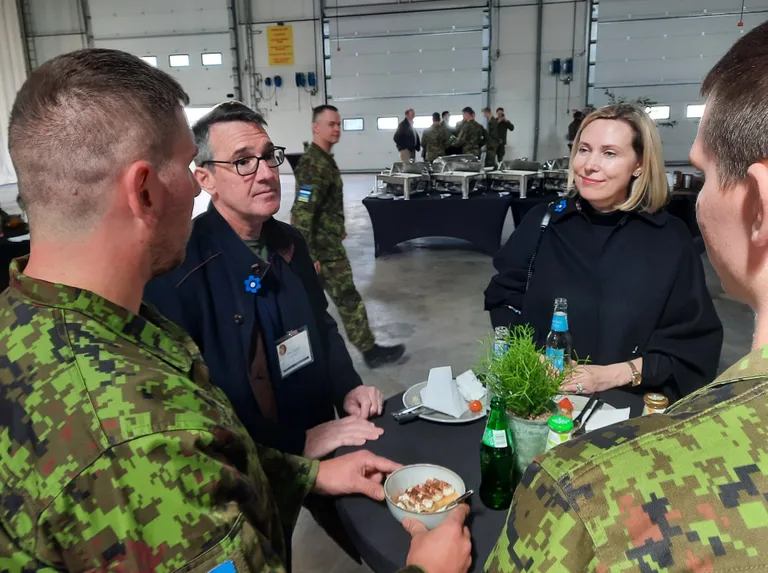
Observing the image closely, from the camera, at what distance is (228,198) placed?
171cm

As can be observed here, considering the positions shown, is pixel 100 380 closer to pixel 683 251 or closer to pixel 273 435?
pixel 273 435

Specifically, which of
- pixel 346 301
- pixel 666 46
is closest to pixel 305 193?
pixel 346 301

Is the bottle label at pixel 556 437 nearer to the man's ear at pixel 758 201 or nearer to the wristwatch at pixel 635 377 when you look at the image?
the man's ear at pixel 758 201

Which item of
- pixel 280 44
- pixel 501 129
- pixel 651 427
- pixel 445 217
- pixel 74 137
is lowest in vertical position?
pixel 445 217

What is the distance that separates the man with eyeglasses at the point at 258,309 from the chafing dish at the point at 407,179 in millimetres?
4700

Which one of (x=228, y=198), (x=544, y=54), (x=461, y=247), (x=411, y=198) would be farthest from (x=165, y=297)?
(x=544, y=54)

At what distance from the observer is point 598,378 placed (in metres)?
1.64

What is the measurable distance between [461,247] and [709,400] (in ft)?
22.1

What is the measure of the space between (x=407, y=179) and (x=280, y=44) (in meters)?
9.37

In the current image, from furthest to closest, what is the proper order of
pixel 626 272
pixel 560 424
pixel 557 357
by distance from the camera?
pixel 626 272 → pixel 557 357 → pixel 560 424

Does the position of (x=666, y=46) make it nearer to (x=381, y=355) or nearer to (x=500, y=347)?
(x=381, y=355)

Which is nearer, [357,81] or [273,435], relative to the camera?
[273,435]

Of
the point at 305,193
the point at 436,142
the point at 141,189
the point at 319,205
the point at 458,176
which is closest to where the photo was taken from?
the point at 141,189

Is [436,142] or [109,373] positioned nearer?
[109,373]
